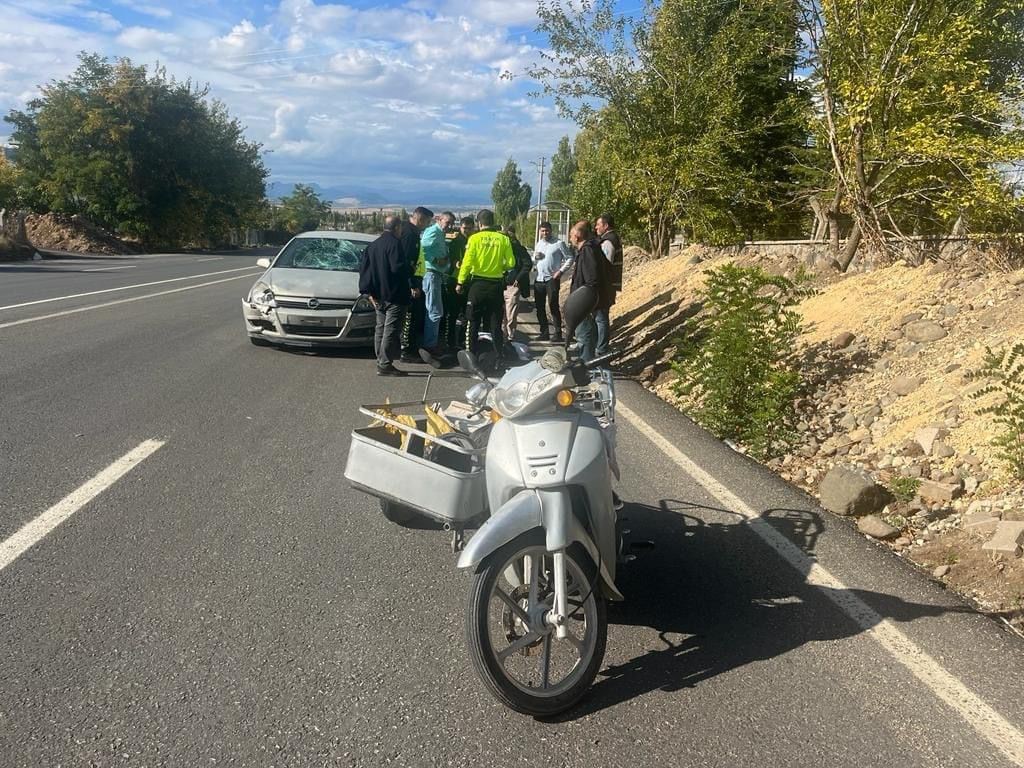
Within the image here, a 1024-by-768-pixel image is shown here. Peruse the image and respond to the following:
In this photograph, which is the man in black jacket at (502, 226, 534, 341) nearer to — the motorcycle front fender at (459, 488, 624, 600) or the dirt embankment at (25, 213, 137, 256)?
the motorcycle front fender at (459, 488, 624, 600)

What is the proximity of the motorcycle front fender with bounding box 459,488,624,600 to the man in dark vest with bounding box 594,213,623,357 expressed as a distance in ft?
23.3

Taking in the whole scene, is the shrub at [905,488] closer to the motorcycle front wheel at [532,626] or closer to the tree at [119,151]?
the motorcycle front wheel at [532,626]

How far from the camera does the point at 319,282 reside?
11570 mm

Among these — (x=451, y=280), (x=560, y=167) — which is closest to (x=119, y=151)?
(x=560, y=167)

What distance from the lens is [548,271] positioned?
13.7 metres

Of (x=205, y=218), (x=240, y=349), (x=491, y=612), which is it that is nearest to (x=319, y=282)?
(x=240, y=349)

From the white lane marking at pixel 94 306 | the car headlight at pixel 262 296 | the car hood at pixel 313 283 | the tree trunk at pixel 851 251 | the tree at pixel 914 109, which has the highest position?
the tree at pixel 914 109

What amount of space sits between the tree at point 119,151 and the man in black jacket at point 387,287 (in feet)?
162

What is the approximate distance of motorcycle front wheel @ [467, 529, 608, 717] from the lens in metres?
2.97

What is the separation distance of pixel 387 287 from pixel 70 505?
18.4ft

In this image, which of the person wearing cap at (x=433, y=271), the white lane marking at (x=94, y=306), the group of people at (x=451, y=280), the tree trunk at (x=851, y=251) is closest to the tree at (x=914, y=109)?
the tree trunk at (x=851, y=251)

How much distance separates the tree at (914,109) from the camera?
11398 mm

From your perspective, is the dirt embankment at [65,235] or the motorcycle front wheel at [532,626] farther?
the dirt embankment at [65,235]

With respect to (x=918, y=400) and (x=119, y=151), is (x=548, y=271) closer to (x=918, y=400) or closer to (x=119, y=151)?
(x=918, y=400)
